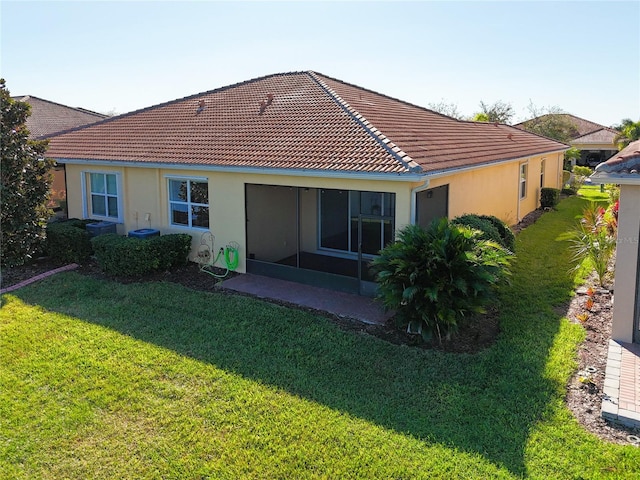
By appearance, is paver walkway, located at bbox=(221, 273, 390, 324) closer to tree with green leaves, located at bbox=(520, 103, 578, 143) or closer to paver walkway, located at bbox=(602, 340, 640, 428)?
paver walkway, located at bbox=(602, 340, 640, 428)

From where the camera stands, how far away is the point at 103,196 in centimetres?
1614

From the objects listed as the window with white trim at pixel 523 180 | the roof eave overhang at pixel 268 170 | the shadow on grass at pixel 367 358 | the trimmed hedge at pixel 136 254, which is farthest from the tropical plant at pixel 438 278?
the window with white trim at pixel 523 180

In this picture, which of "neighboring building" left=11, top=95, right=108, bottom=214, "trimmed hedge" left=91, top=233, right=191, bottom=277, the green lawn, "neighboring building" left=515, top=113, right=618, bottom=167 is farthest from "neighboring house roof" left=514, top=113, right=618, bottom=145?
the green lawn

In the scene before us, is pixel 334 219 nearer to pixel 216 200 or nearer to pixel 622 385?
pixel 216 200

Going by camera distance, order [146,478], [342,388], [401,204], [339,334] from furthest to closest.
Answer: [401,204] → [339,334] → [342,388] → [146,478]

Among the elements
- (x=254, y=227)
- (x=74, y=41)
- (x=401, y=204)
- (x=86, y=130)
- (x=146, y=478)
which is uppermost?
(x=74, y=41)

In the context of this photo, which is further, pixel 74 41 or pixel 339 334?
pixel 74 41

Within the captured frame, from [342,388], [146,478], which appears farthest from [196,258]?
[146,478]

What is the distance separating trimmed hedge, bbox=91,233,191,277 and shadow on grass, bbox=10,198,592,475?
2.36ft

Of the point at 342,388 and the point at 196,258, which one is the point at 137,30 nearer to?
the point at 196,258

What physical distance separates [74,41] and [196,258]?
702 centimetres

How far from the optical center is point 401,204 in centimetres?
1025

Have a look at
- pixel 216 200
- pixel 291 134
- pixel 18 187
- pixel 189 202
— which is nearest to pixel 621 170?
pixel 291 134

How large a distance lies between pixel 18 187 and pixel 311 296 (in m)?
7.92
